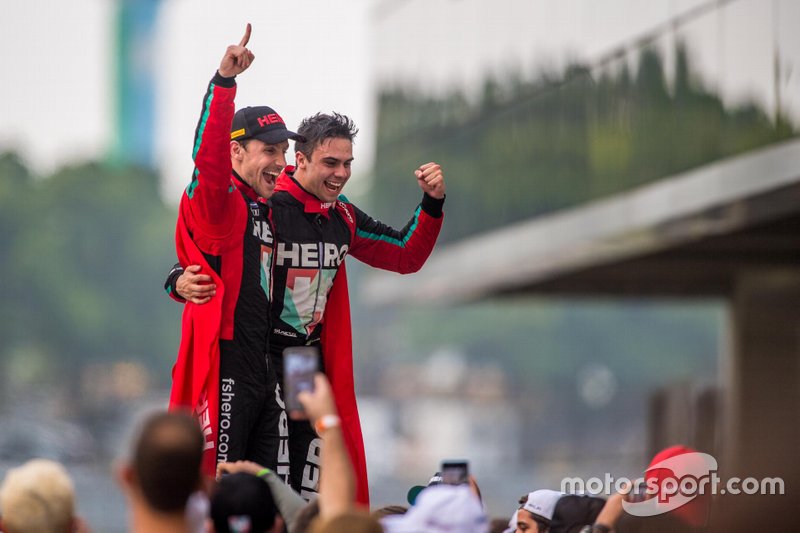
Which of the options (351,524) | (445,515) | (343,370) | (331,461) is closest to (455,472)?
(445,515)

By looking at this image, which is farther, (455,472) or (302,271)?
(302,271)

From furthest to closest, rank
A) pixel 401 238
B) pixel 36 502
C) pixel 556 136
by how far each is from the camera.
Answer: pixel 556 136 → pixel 401 238 → pixel 36 502

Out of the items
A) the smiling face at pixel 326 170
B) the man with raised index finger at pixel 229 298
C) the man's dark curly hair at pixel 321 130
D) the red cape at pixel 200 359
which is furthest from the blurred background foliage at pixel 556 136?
the red cape at pixel 200 359

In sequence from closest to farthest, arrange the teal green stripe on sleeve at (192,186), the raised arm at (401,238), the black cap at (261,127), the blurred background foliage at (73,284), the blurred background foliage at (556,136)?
1. the teal green stripe on sleeve at (192,186)
2. the black cap at (261,127)
3. the raised arm at (401,238)
4. the blurred background foliage at (556,136)
5. the blurred background foliage at (73,284)

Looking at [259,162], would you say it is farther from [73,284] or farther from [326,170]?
[73,284]

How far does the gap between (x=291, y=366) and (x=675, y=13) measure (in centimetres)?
1173

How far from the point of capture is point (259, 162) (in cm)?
677

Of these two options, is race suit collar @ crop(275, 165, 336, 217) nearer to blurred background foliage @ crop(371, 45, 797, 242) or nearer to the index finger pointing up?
the index finger pointing up

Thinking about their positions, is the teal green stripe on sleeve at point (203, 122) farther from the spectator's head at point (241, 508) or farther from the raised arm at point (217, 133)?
the spectator's head at point (241, 508)

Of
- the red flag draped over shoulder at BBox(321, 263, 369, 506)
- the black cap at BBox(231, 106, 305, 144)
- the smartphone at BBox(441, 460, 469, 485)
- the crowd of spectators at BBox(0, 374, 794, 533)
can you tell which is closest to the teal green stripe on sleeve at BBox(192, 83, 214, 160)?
the black cap at BBox(231, 106, 305, 144)

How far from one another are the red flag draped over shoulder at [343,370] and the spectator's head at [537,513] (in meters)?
0.93

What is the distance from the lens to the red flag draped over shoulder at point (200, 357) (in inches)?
252

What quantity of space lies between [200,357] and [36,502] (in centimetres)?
189

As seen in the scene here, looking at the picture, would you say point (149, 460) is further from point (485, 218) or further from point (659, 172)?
point (485, 218)
